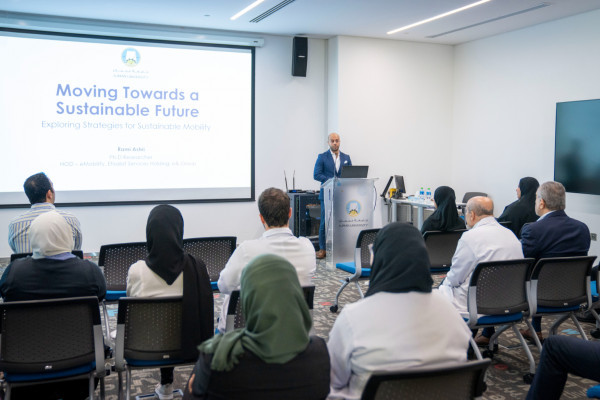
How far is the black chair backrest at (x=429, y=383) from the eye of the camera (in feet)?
5.41

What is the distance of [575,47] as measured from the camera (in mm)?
7129

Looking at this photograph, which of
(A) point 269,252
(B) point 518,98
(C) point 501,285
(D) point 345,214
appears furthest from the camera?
(B) point 518,98

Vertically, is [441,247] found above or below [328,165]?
below

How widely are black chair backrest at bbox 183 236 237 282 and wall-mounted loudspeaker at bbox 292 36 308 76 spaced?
5.21 metres

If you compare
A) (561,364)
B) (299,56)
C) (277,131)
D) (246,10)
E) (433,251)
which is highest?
(246,10)

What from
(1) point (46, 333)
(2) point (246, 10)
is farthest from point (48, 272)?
(2) point (246, 10)

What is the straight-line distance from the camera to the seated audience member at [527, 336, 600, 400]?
2545 mm

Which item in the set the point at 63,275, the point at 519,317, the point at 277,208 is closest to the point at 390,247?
the point at 277,208

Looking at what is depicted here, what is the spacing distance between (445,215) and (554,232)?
105 centimetres

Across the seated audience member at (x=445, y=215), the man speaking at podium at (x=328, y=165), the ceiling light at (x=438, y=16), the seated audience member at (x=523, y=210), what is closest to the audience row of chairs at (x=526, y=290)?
the seated audience member at (x=445, y=215)

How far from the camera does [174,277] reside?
9.29ft

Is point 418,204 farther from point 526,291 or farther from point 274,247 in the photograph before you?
point 274,247

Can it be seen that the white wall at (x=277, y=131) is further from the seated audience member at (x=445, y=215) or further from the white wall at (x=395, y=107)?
the seated audience member at (x=445, y=215)

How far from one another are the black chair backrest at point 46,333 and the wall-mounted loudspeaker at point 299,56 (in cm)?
665
